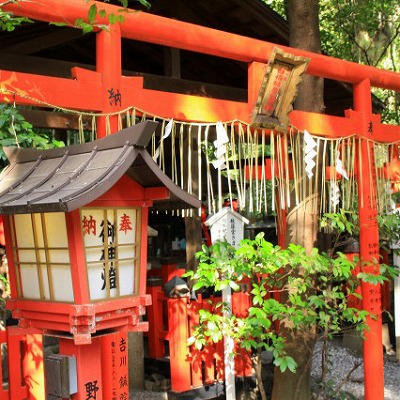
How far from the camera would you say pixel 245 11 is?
7.25 m

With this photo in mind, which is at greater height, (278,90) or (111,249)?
(278,90)

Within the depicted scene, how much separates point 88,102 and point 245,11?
148 inches

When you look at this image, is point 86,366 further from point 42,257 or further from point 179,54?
point 179,54

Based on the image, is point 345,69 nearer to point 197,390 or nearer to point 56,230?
point 197,390

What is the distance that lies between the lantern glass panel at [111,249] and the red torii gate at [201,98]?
1068 millimetres

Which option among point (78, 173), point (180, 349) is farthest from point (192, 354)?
point (78, 173)

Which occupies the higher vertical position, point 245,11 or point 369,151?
point 245,11

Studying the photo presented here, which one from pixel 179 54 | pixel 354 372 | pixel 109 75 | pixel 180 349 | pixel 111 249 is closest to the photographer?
pixel 111 249

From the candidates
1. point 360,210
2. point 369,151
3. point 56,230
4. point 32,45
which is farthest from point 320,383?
point 32,45

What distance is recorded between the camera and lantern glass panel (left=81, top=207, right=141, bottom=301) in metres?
3.09

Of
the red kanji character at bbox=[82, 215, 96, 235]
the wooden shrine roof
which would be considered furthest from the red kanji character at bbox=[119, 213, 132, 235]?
the wooden shrine roof

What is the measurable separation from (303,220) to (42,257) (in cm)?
372

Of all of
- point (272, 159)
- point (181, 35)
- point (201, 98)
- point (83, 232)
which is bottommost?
point (83, 232)

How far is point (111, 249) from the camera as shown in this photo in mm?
3197
